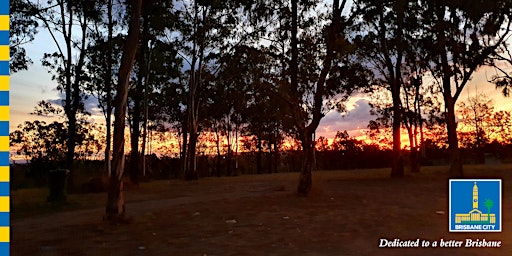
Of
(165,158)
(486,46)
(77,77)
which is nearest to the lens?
(486,46)

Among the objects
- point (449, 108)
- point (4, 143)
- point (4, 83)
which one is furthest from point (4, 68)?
point (449, 108)

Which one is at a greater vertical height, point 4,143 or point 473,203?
point 4,143

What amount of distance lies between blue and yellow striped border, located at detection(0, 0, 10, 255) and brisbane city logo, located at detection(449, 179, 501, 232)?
300 inches

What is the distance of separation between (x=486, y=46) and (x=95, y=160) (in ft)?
126

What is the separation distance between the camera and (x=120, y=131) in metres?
11.8

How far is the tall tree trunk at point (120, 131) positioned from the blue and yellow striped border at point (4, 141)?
752 centimetres

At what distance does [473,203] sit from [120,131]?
8452 mm

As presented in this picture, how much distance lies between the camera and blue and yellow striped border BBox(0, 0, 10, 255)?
3979mm

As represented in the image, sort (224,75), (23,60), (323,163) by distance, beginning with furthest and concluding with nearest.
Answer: (323,163), (224,75), (23,60)

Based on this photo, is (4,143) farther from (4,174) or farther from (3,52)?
(3,52)

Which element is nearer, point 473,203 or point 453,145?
point 473,203

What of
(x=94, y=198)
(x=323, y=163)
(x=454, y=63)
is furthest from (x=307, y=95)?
(x=323, y=163)

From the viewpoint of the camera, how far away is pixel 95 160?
158 feet

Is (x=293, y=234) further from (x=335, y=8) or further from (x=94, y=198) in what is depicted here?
(x=94, y=198)
